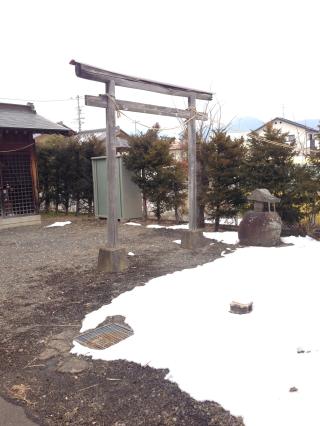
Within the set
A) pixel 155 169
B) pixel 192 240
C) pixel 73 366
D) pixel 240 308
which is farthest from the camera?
pixel 155 169

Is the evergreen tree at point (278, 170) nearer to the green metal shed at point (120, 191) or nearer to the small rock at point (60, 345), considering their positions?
the green metal shed at point (120, 191)

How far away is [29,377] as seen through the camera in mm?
2879

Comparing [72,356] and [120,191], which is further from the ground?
[120,191]

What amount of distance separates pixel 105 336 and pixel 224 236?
4.78 m

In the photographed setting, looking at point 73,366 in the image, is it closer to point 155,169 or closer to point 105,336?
point 105,336

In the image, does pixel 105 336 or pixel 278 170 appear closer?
pixel 105 336

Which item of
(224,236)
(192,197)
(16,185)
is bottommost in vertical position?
(224,236)

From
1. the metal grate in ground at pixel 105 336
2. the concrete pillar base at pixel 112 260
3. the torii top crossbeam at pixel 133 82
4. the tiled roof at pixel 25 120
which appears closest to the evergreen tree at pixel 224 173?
the torii top crossbeam at pixel 133 82

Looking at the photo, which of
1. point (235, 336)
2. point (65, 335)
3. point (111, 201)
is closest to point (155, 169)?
point (111, 201)

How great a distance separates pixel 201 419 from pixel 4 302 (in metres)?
2.98

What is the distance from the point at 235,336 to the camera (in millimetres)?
3191

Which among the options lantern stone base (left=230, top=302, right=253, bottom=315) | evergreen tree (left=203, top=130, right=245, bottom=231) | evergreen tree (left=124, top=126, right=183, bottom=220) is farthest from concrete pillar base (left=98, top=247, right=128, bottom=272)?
evergreen tree (left=124, top=126, right=183, bottom=220)

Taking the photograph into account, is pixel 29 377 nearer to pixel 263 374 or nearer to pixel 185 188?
pixel 263 374

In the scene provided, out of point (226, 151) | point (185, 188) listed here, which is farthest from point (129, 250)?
point (185, 188)
